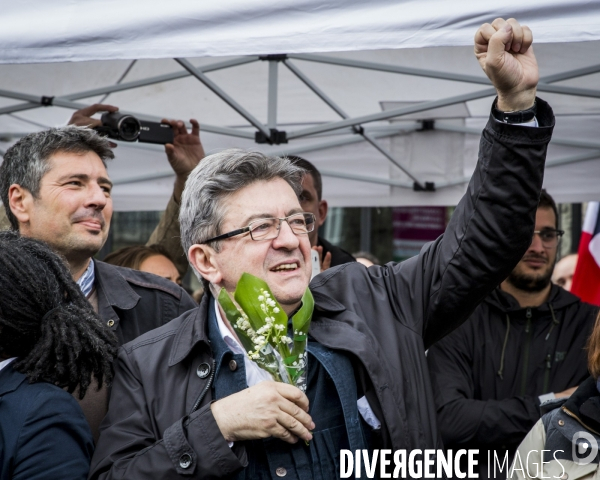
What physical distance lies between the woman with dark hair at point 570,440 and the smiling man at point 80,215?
1.32 meters

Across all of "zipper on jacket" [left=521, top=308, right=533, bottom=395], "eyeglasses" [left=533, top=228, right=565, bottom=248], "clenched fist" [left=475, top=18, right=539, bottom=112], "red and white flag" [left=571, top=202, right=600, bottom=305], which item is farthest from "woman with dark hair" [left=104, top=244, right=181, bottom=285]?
"red and white flag" [left=571, top=202, right=600, bottom=305]

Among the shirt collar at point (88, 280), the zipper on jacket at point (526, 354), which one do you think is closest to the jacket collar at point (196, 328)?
the shirt collar at point (88, 280)

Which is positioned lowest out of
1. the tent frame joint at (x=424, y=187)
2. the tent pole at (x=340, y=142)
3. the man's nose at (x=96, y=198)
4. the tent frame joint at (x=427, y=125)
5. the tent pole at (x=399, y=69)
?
the man's nose at (x=96, y=198)

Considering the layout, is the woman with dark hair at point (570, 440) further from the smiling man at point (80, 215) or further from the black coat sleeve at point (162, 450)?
the smiling man at point (80, 215)

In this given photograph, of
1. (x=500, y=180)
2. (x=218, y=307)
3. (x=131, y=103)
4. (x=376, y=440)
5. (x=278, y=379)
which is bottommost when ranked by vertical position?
(x=376, y=440)

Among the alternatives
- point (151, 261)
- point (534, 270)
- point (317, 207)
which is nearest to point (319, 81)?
point (317, 207)

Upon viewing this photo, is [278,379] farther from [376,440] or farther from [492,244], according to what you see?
[492,244]

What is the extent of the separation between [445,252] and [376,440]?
0.51m

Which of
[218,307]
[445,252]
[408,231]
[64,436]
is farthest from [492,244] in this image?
[408,231]

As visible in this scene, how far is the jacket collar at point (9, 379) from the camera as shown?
6.79 ft

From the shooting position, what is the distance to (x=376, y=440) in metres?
2.15

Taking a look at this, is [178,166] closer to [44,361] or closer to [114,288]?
[114,288]

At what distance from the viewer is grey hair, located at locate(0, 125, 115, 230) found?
3086mm

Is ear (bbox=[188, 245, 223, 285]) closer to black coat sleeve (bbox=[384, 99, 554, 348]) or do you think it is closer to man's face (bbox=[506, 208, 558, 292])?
black coat sleeve (bbox=[384, 99, 554, 348])
